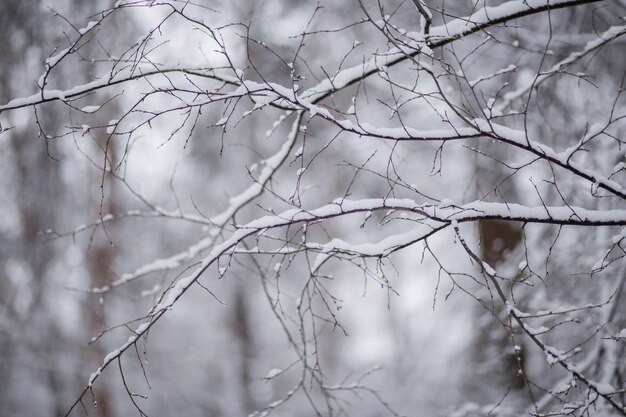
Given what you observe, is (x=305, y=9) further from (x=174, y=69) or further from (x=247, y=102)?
(x=174, y=69)

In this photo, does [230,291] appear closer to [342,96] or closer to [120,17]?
[342,96]

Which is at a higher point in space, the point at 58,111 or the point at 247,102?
the point at 247,102

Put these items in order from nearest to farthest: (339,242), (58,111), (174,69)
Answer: (339,242), (174,69), (58,111)

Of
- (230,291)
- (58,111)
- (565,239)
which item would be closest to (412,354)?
(565,239)

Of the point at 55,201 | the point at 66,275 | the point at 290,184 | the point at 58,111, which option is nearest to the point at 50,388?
the point at 66,275

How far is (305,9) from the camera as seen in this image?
16.9 feet

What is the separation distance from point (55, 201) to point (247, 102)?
3.01 meters

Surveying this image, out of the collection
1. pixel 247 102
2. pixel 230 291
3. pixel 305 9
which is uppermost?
pixel 247 102

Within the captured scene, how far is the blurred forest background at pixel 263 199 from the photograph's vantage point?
300cm

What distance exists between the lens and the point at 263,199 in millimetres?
7691

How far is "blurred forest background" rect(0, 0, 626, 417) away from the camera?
3000 mm

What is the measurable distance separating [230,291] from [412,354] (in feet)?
12.8

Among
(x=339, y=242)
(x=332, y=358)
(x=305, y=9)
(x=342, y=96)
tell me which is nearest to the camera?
(x=339, y=242)

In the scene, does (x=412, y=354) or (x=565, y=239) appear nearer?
(x=565, y=239)
